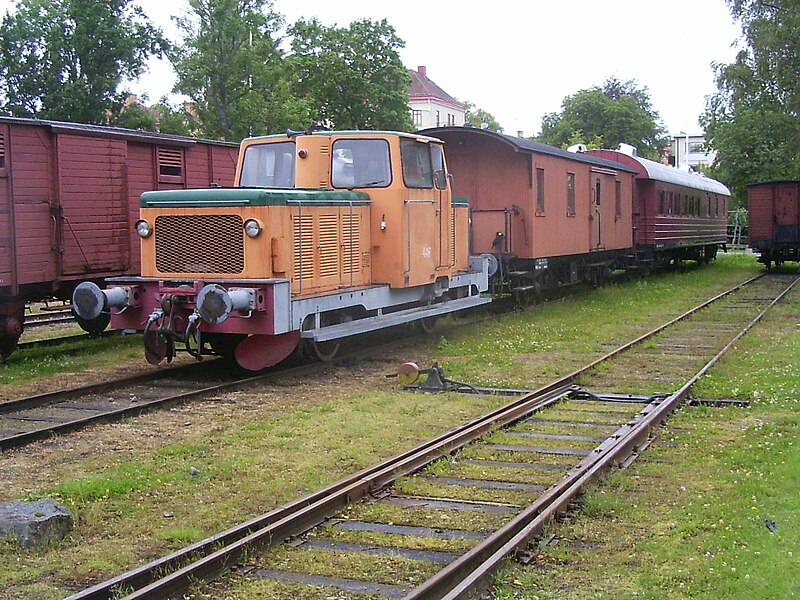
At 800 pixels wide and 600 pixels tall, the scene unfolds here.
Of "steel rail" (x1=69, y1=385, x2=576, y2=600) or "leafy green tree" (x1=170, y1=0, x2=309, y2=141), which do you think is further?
"leafy green tree" (x1=170, y1=0, x2=309, y2=141)

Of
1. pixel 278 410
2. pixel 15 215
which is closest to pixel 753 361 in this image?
pixel 278 410

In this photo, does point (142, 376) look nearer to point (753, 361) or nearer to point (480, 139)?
point (753, 361)

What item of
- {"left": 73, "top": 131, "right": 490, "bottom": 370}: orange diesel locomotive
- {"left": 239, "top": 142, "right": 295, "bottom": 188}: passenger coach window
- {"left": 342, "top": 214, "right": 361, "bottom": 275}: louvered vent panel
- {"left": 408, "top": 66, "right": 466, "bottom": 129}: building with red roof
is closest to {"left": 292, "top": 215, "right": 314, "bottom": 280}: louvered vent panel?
{"left": 73, "top": 131, "right": 490, "bottom": 370}: orange diesel locomotive

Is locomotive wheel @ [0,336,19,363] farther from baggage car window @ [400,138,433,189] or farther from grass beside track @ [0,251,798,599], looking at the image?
baggage car window @ [400,138,433,189]

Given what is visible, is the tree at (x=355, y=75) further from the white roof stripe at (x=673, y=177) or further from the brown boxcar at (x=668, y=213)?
the brown boxcar at (x=668, y=213)

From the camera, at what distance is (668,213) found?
2873cm

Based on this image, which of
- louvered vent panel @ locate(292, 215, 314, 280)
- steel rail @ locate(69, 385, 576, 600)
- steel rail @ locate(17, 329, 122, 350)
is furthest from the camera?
steel rail @ locate(17, 329, 122, 350)

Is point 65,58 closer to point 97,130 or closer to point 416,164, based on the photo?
point 97,130

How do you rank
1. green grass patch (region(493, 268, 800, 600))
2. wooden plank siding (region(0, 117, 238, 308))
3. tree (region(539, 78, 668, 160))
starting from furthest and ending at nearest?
tree (region(539, 78, 668, 160))
wooden plank siding (region(0, 117, 238, 308))
green grass patch (region(493, 268, 800, 600))

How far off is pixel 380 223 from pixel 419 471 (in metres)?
5.69

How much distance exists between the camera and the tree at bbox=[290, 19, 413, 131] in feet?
157

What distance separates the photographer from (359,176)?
12.2m

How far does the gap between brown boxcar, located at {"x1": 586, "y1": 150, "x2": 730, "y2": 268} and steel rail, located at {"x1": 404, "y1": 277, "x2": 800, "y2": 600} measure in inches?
740

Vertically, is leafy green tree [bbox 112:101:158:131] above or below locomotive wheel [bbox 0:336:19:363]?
above
